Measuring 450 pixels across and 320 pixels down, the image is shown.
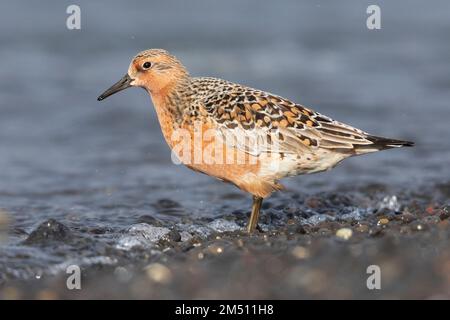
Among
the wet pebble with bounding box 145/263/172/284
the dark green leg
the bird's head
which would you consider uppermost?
the bird's head

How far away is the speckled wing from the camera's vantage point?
7.68 meters

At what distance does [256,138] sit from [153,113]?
275 inches

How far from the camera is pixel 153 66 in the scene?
862 centimetres

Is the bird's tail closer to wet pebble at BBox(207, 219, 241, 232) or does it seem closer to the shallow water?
the shallow water

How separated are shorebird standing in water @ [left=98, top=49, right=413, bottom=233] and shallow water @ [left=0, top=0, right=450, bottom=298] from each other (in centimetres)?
100

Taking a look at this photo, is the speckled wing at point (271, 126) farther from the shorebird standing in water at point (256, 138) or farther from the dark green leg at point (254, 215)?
the dark green leg at point (254, 215)

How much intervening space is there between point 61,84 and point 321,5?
320 inches

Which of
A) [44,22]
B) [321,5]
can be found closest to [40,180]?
[44,22]

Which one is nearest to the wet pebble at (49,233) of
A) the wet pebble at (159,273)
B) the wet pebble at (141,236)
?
the wet pebble at (141,236)

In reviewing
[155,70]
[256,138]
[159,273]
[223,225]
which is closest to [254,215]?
[223,225]

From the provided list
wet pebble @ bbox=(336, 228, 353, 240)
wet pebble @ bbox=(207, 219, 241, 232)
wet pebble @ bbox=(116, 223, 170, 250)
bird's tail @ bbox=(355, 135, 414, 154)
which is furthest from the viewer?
wet pebble @ bbox=(207, 219, 241, 232)

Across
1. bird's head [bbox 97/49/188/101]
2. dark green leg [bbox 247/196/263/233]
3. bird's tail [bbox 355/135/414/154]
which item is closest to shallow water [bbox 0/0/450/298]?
dark green leg [bbox 247/196/263/233]

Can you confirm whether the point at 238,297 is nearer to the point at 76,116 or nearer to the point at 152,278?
the point at 152,278

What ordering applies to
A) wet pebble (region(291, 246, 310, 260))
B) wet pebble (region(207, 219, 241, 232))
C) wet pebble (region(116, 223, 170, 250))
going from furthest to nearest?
wet pebble (region(207, 219, 241, 232)), wet pebble (region(116, 223, 170, 250)), wet pebble (region(291, 246, 310, 260))
